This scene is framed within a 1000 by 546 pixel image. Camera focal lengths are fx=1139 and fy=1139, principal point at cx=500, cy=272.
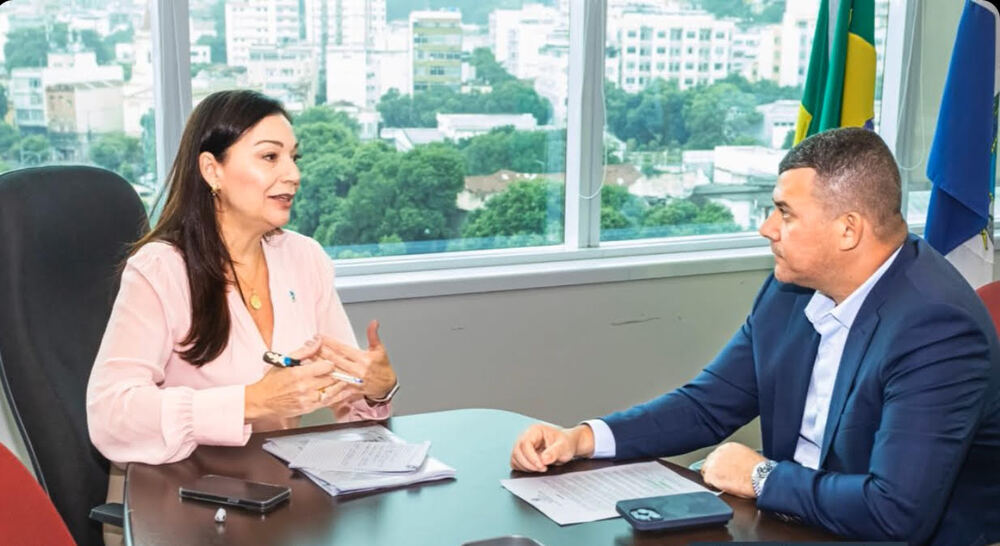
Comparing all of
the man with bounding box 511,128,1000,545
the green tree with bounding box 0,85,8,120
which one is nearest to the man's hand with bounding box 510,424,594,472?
the man with bounding box 511,128,1000,545

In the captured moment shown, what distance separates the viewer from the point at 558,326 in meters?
3.96

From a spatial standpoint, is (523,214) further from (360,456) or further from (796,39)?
(360,456)

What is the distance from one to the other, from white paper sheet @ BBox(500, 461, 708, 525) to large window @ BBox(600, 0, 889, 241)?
2.24 meters

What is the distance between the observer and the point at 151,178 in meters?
3.52

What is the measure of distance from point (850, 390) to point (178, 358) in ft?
4.45

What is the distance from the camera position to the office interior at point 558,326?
3.71 meters

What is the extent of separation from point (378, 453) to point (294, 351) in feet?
1.58

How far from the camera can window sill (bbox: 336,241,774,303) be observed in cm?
A: 365

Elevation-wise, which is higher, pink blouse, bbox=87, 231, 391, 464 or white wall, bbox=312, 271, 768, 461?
pink blouse, bbox=87, 231, 391, 464

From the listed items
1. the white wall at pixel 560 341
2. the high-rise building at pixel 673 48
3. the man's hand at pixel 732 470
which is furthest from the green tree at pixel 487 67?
the man's hand at pixel 732 470

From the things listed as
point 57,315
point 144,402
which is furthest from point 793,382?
point 57,315

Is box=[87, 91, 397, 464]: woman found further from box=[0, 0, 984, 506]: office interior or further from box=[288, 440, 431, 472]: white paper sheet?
box=[0, 0, 984, 506]: office interior

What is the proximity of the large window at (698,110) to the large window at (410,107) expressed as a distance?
252mm

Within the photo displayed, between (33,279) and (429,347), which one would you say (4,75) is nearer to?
(33,279)
